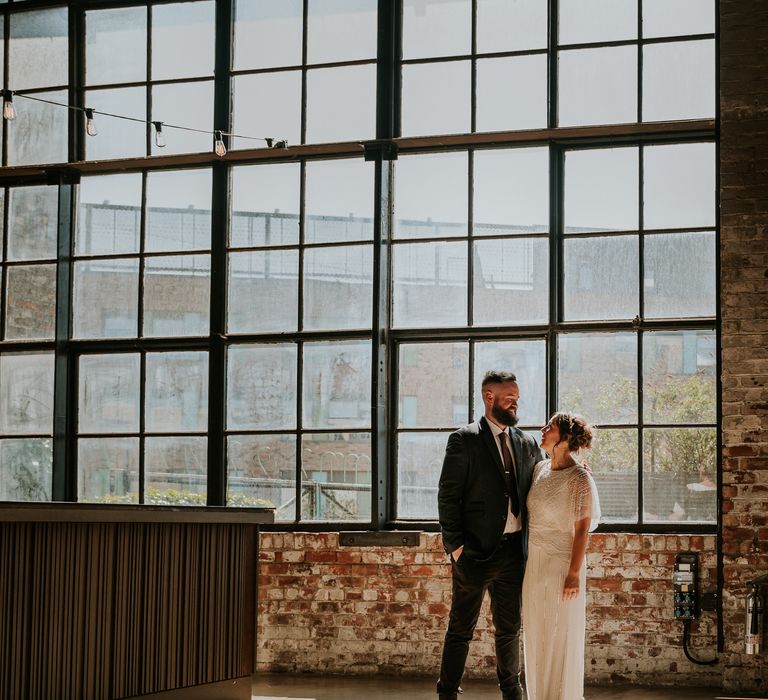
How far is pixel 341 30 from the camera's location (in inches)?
263


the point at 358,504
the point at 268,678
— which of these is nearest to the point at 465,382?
the point at 358,504

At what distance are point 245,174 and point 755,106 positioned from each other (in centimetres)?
296

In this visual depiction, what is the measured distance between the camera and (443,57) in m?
6.52

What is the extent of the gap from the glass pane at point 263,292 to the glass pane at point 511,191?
116cm

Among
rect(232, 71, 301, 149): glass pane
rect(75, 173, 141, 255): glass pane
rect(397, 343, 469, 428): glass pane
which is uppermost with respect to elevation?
rect(232, 71, 301, 149): glass pane

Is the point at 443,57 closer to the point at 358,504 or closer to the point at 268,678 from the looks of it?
the point at 358,504

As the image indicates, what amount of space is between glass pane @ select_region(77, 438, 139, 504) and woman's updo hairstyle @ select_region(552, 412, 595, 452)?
9.79 feet

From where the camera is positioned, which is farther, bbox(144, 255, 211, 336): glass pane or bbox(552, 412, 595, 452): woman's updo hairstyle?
bbox(144, 255, 211, 336): glass pane

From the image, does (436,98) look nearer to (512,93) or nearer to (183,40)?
(512,93)

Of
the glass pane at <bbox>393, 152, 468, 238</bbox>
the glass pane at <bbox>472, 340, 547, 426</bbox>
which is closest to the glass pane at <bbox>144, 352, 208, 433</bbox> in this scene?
the glass pane at <bbox>393, 152, 468, 238</bbox>

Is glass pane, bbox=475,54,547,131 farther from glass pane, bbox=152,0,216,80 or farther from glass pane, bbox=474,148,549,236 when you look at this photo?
glass pane, bbox=152,0,216,80

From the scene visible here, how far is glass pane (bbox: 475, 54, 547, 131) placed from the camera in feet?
20.9

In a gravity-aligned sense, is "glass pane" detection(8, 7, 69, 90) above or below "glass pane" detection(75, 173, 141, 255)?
above

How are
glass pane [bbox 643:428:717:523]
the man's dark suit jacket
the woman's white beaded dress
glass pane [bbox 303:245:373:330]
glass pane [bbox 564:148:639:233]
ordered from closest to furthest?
1. the woman's white beaded dress
2. the man's dark suit jacket
3. glass pane [bbox 643:428:717:523]
4. glass pane [bbox 564:148:639:233]
5. glass pane [bbox 303:245:373:330]
